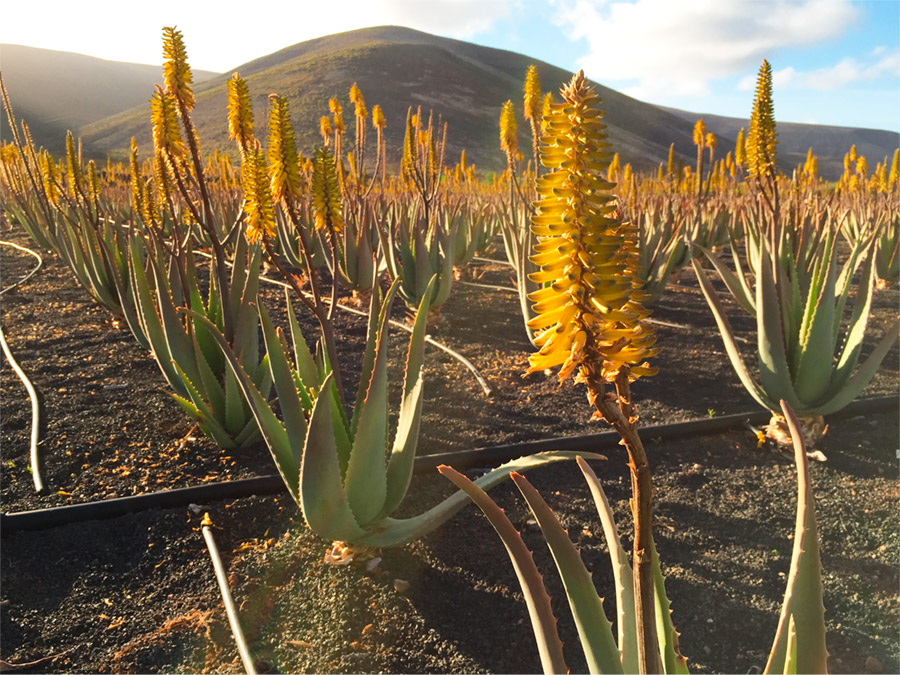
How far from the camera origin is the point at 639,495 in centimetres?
54

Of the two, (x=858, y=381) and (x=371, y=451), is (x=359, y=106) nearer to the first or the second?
(x=371, y=451)

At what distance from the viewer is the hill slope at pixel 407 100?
4875cm

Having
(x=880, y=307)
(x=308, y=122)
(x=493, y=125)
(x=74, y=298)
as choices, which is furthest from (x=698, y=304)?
(x=493, y=125)

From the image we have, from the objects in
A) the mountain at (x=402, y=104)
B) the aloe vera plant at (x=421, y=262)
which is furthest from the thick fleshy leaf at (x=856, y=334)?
the mountain at (x=402, y=104)

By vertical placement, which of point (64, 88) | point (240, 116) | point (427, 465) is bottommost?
point (427, 465)

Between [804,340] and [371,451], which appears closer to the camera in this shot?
[371,451]

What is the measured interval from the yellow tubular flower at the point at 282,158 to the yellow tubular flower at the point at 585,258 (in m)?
1.41

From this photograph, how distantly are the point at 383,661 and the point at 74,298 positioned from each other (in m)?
5.20

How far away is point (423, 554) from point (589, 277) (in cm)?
149

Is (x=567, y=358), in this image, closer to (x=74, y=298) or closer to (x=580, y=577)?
(x=580, y=577)

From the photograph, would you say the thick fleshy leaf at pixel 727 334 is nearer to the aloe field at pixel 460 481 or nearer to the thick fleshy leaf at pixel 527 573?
the aloe field at pixel 460 481

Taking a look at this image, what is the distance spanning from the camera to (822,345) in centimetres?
222

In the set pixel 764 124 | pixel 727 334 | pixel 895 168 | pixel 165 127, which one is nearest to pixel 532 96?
pixel 764 124

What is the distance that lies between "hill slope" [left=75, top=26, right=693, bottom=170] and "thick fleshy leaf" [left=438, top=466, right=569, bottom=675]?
43.7 metres
